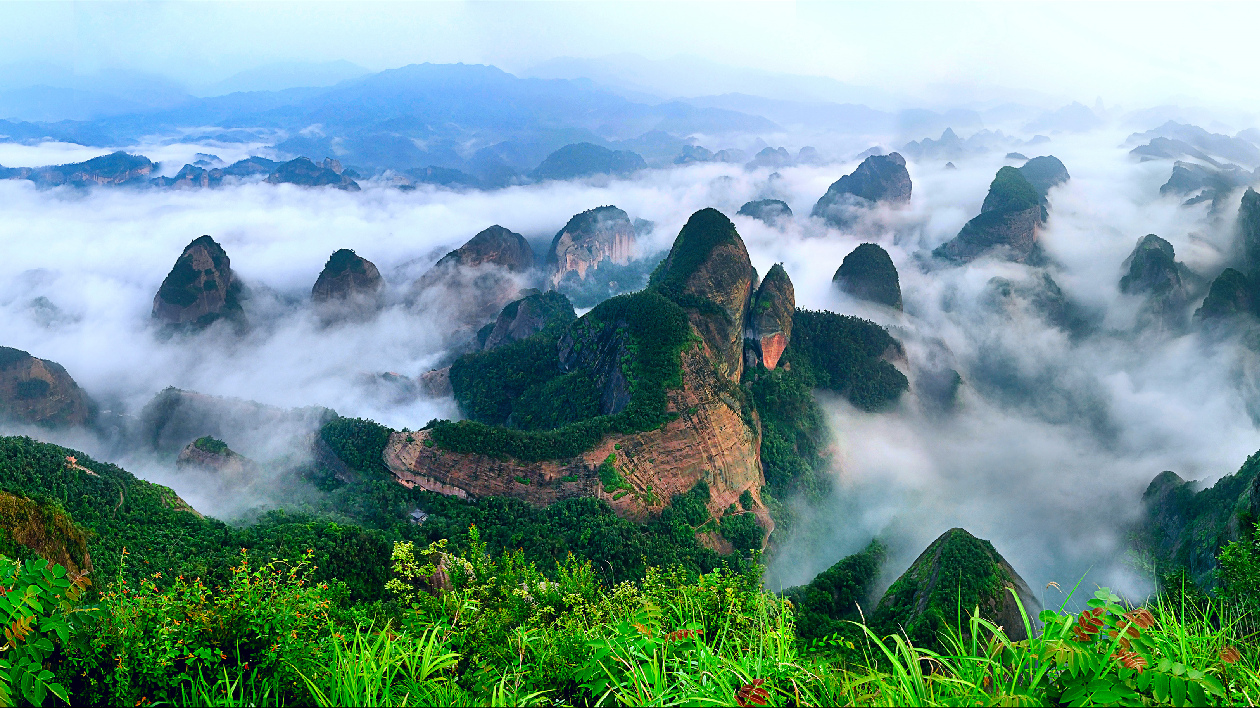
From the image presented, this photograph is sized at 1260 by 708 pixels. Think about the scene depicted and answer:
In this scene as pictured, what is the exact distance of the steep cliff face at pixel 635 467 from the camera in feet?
112

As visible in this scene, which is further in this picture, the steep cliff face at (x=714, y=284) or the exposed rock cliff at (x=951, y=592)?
the steep cliff face at (x=714, y=284)

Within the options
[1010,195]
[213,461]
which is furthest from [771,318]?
[1010,195]

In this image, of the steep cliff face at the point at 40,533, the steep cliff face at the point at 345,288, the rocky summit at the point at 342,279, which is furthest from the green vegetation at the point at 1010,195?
the steep cliff face at the point at 40,533

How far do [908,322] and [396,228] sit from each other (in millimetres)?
115127

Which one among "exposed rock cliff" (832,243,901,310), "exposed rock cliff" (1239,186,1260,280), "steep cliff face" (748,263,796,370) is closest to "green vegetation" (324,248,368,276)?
"steep cliff face" (748,263,796,370)

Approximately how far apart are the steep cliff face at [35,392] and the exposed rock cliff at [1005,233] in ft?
332

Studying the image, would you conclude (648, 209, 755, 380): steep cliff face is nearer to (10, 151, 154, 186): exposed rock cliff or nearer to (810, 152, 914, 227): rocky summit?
(810, 152, 914, 227): rocky summit

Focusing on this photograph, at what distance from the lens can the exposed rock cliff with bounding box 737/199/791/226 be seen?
388 ft

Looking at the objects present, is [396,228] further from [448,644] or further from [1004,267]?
[448,644]

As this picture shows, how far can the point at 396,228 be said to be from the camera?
14575cm

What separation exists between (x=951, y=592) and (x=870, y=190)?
111m

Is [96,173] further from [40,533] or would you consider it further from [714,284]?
[40,533]

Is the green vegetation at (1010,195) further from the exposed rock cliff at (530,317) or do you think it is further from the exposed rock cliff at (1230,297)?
the exposed rock cliff at (530,317)

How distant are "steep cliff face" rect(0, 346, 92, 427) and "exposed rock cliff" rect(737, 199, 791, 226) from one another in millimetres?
100967
